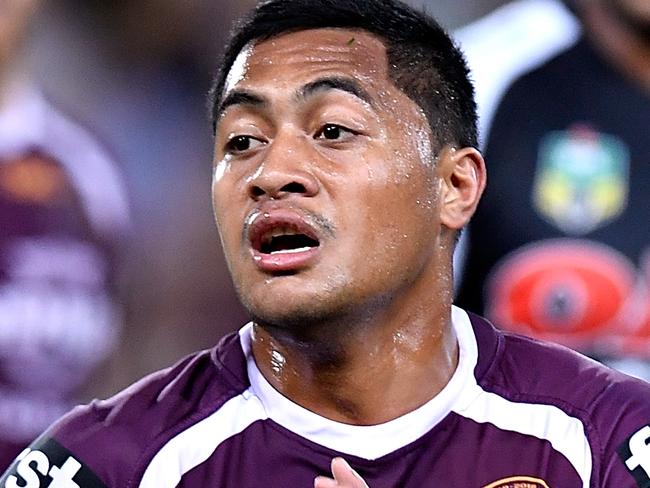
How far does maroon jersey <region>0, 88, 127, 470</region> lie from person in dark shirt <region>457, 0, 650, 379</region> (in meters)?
1.09

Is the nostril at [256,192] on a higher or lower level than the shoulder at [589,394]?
higher

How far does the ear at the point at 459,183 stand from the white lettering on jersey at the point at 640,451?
0.50 m

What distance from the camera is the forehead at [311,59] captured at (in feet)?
9.39

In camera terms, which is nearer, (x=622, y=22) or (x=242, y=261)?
(x=242, y=261)

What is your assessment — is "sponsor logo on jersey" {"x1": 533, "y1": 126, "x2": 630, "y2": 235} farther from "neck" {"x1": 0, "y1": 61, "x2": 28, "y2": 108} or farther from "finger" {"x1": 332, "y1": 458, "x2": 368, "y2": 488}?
"finger" {"x1": 332, "y1": 458, "x2": 368, "y2": 488}

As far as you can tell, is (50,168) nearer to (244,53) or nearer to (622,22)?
(622,22)

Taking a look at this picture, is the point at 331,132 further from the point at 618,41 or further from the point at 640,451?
the point at 618,41

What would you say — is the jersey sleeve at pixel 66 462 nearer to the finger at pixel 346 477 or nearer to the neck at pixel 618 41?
the finger at pixel 346 477

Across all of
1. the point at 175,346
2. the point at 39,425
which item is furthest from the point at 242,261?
the point at 175,346

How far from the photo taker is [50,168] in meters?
4.90

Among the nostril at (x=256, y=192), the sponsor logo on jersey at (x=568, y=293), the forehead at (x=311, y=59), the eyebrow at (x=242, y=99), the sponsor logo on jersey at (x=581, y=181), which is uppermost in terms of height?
the forehead at (x=311, y=59)

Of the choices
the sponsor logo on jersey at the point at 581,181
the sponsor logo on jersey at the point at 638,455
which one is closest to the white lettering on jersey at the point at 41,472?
the sponsor logo on jersey at the point at 638,455

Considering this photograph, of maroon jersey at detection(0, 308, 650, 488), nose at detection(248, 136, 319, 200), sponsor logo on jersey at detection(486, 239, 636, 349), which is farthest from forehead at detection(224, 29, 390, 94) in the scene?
sponsor logo on jersey at detection(486, 239, 636, 349)

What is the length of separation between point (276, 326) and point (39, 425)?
2.03m
